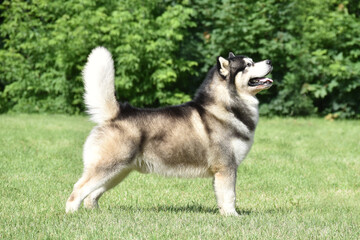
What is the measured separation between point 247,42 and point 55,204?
10.6 meters

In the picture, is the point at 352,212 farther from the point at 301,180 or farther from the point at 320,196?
the point at 301,180

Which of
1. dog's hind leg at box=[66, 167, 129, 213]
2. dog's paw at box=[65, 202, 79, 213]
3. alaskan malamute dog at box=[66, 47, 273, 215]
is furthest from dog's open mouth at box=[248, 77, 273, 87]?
dog's paw at box=[65, 202, 79, 213]

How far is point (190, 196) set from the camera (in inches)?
255

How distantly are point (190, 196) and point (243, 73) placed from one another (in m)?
1.91

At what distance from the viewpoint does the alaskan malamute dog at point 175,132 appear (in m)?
4.96

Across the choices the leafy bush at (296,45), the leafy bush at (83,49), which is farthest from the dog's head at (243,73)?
the leafy bush at (296,45)

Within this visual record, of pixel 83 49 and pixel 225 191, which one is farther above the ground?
pixel 225 191

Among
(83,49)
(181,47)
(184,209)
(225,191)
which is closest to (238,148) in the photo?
(225,191)

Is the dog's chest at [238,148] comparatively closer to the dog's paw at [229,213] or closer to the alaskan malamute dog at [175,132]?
the alaskan malamute dog at [175,132]

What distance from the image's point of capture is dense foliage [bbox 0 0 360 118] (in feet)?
48.5

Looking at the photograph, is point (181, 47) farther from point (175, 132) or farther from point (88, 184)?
point (88, 184)

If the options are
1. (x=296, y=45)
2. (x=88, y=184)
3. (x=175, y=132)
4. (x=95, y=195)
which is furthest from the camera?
(x=296, y=45)

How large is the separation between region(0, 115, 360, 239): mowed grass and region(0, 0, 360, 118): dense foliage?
141 inches

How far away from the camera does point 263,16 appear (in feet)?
49.8
